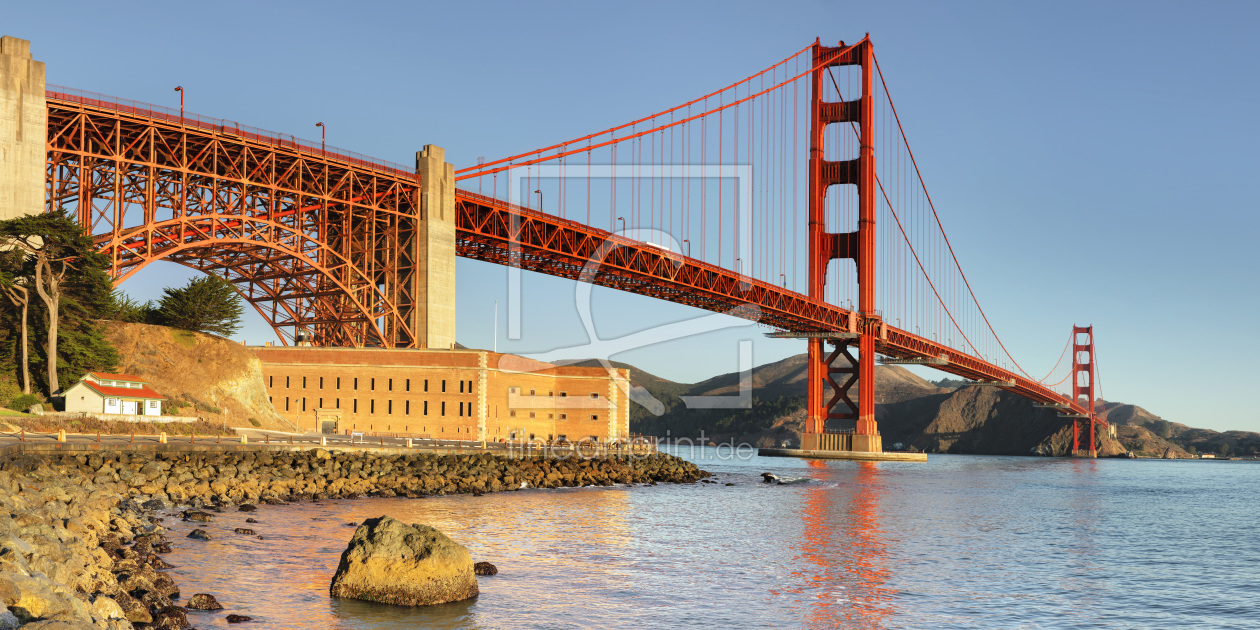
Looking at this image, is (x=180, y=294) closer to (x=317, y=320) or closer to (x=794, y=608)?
(x=317, y=320)

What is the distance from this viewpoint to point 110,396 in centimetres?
4834

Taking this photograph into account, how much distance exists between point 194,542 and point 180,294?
1747 inches

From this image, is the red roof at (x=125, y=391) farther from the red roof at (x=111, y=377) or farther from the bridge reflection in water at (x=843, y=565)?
the bridge reflection in water at (x=843, y=565)

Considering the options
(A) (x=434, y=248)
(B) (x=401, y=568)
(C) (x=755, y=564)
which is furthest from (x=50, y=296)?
(C) (x=755, y=564)

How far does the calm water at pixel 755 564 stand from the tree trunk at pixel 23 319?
2352 centimetres

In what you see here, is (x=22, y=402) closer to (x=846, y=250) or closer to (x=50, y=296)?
(x=50, y=296)

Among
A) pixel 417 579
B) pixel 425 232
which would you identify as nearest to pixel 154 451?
pixel 417 579

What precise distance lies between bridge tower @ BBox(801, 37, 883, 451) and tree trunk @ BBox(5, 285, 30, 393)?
6364 cm

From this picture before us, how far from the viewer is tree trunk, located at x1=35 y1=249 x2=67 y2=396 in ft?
160

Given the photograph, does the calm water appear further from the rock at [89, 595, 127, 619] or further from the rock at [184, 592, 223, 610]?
the rock at [89, 595, 127, 619]

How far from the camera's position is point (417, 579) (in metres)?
18.1

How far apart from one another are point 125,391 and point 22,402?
14.4ft

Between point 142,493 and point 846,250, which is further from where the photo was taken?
point 846,250

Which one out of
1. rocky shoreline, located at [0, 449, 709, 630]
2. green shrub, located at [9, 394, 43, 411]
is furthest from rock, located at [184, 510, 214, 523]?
green shrub, located at [9, 394, 43, 411]
